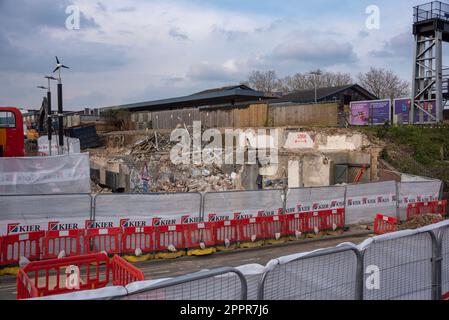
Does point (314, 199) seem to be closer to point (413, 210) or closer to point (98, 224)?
point (413, 210)

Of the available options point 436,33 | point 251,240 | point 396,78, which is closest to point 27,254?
point 251,240

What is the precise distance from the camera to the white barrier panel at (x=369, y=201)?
16.2m

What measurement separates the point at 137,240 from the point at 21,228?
3.27 metres

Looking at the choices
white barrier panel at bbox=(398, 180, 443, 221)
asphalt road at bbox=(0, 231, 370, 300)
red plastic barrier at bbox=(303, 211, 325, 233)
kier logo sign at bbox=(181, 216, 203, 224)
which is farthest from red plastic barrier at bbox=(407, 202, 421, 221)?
kier logo sign at bbox=(181, 216, 203, 224)

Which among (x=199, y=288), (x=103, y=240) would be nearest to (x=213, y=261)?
(x=103, y=240)

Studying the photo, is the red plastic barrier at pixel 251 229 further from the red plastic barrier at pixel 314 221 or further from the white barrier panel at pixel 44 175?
the white barrier panel at pixel 44 175

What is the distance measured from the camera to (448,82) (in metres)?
32.0

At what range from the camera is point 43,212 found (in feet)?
39.2

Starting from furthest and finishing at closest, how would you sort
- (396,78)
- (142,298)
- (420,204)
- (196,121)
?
(396,78)
(196,121)
(420,204)
(142,298)

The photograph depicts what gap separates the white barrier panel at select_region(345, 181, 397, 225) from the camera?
53.1ft

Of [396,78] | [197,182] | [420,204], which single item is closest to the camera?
[420,204]

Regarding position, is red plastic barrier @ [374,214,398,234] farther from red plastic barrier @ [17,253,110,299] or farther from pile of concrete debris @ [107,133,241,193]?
pile of concrete debris @ [107,133,241,193]

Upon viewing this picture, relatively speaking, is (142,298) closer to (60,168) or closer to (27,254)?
(27,254)

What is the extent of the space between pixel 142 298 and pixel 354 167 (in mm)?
22462
